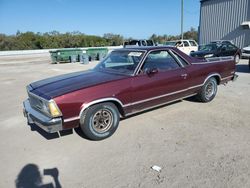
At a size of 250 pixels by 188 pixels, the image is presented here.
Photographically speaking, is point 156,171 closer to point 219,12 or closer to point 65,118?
point 65,118

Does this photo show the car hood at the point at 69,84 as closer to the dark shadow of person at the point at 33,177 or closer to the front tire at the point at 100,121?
the front tire at the point at 100,121

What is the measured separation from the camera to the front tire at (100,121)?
12.5ft

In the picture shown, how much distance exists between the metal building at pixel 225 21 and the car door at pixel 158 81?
16.9 metres

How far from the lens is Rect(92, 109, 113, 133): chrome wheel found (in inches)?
156

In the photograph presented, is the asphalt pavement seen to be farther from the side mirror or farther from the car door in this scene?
the side mirror

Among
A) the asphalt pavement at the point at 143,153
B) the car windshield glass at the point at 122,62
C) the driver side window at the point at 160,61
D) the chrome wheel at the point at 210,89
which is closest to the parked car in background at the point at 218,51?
the chrome wheel at the point at 210,89

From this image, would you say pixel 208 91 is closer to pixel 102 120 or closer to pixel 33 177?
pixel 102 120

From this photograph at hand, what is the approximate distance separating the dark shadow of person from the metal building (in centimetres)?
2020

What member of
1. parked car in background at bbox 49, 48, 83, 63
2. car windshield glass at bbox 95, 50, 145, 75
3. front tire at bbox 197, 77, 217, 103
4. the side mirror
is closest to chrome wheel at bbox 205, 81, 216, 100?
front tire at bbox 197, 77, 217, 103

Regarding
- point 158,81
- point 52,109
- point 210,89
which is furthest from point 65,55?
point 52,109

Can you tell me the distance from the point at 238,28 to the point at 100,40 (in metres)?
37.9

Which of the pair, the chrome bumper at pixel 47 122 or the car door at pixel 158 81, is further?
the car door at pixel 158 81

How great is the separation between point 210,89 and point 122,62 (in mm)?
2618

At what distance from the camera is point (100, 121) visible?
402 centimetres
